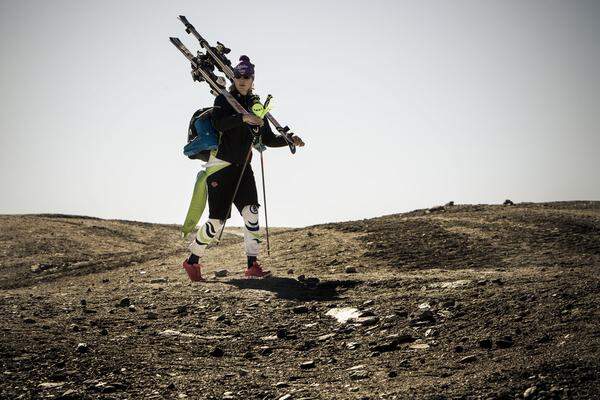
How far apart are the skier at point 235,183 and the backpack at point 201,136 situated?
0.14 m

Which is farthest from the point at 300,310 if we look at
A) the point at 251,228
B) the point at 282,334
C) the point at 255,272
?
the point at 251,228

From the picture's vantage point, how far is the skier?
30.7 ft

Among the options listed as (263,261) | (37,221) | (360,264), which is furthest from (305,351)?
(37,221)

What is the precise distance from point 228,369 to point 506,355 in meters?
2.33

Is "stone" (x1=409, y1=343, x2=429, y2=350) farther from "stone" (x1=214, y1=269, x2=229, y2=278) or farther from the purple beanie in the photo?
the purple beanie

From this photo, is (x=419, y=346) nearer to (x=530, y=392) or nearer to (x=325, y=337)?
(x=325, y=337)

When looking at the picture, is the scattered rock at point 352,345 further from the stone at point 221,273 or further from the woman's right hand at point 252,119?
the stone at point 221,273

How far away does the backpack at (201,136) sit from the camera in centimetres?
922

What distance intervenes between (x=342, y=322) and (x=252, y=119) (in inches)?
128

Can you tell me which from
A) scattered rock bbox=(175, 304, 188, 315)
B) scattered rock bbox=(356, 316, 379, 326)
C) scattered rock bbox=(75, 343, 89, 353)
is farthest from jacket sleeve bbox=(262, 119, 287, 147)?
scattered rock bbox=(75, 343, 89, 353)

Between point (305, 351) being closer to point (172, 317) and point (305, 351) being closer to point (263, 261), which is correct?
point (172, 317)

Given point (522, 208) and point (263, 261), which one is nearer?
point (263, 261)

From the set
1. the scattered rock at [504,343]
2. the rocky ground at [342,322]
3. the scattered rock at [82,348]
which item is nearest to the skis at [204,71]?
the rocky ground at [342,322]

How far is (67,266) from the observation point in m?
13.1
